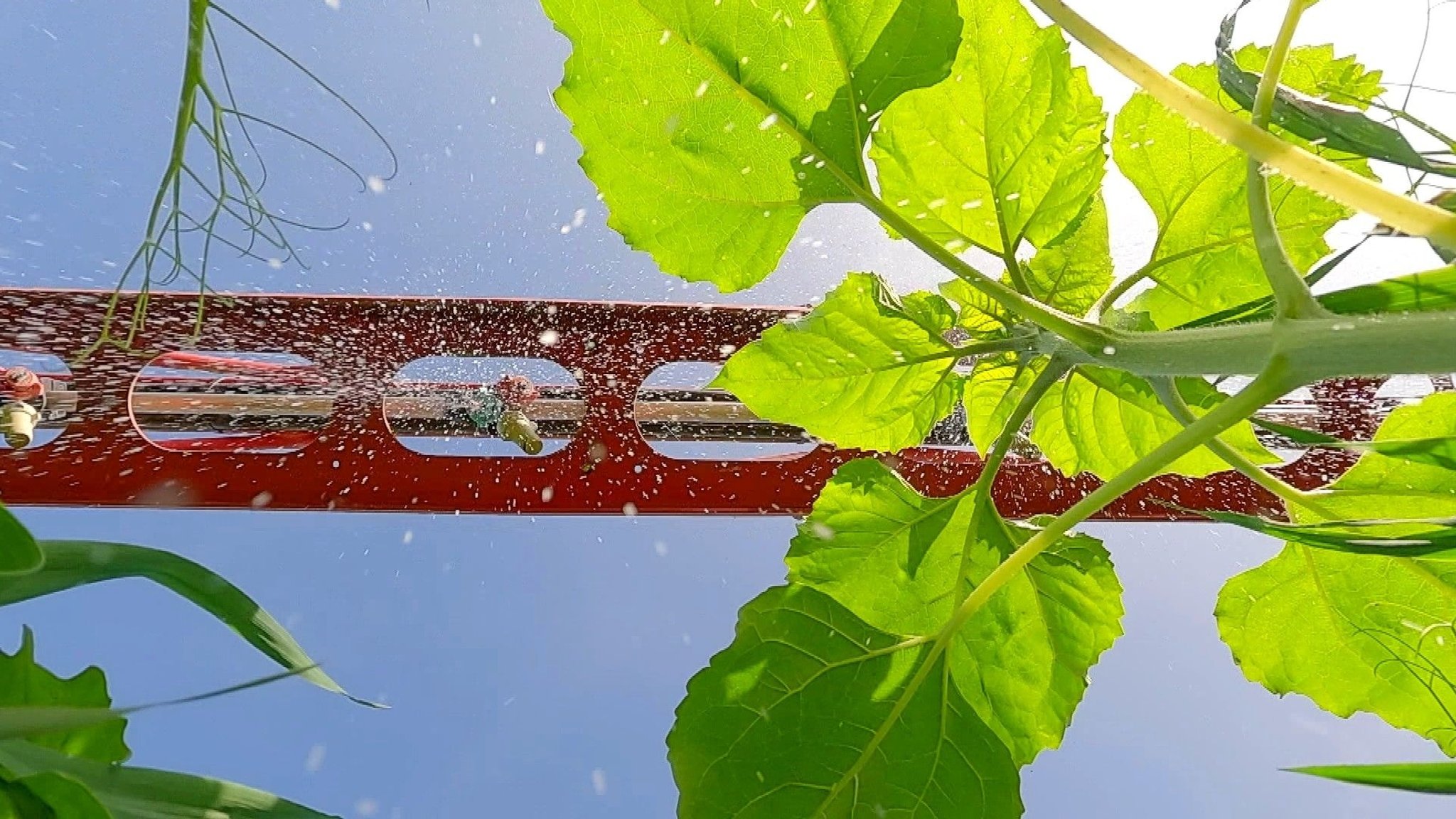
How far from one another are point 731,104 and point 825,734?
0.21 metres

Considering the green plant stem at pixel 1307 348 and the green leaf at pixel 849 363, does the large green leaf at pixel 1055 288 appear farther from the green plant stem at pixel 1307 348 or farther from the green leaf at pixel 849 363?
the green plant stem at pixel 1307 348

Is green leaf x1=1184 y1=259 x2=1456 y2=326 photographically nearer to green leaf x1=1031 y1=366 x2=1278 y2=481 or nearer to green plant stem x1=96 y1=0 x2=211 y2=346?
green leaf x1=1031 y1=366 x2=1278 y2=481

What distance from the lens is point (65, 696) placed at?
23 centimetres

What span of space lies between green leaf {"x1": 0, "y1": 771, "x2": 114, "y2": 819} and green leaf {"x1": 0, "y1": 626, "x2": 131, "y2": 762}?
44 millimetres

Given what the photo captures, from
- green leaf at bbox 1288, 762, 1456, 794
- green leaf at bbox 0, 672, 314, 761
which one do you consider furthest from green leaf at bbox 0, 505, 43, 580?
green leaf at bbox 1288, 762, 1456, 794

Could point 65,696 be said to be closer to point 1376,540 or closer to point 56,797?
point 56,797

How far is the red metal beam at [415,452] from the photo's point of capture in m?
0.69

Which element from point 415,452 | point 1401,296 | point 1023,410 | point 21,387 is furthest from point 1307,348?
point 21,387

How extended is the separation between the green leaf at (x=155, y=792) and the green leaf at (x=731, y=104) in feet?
0.73

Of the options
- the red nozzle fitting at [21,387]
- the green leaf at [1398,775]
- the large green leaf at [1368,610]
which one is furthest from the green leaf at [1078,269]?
the red nozzle fitting at [21,387]

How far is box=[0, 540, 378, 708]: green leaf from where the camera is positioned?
14 centimetres

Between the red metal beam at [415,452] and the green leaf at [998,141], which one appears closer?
the green leaf at [998,141]

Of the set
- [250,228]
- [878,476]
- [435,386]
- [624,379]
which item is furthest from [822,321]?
[435,386]

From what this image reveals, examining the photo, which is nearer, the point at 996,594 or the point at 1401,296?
the point at 1401,296
